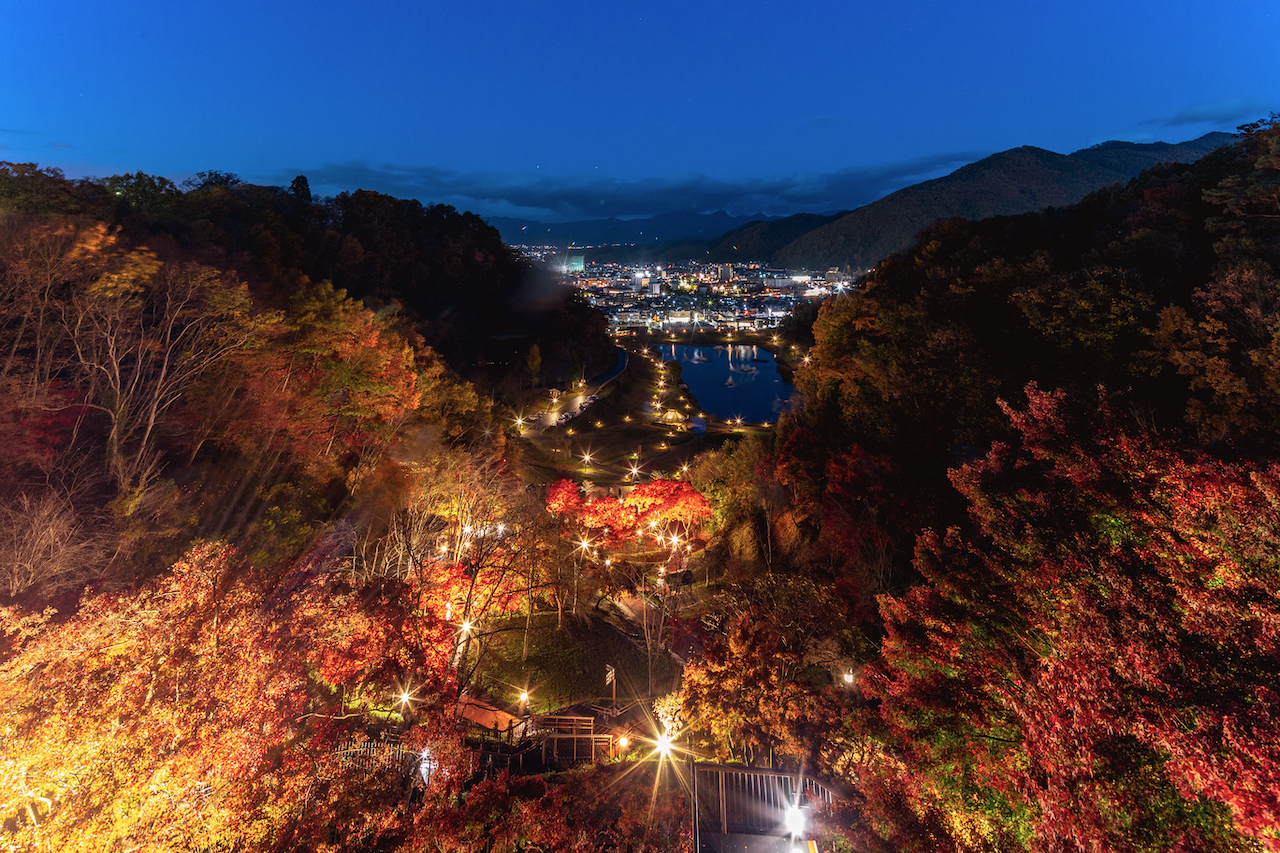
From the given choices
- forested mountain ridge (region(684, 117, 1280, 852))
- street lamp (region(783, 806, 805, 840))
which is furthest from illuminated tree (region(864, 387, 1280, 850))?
street lamp (region(783, 806, 805, 840))

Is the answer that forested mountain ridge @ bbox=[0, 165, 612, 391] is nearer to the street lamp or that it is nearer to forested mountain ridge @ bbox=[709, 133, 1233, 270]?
the street lamp

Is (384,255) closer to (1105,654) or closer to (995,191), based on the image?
(1105,654)

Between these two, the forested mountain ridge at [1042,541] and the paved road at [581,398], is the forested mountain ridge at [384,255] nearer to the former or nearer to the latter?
the paved road at [581,398]

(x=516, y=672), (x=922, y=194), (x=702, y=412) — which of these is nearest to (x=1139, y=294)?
(x=516, y=672)

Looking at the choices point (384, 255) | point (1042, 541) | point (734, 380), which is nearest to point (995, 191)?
point (734, 380)

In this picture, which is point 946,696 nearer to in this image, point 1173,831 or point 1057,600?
point 1057,600
